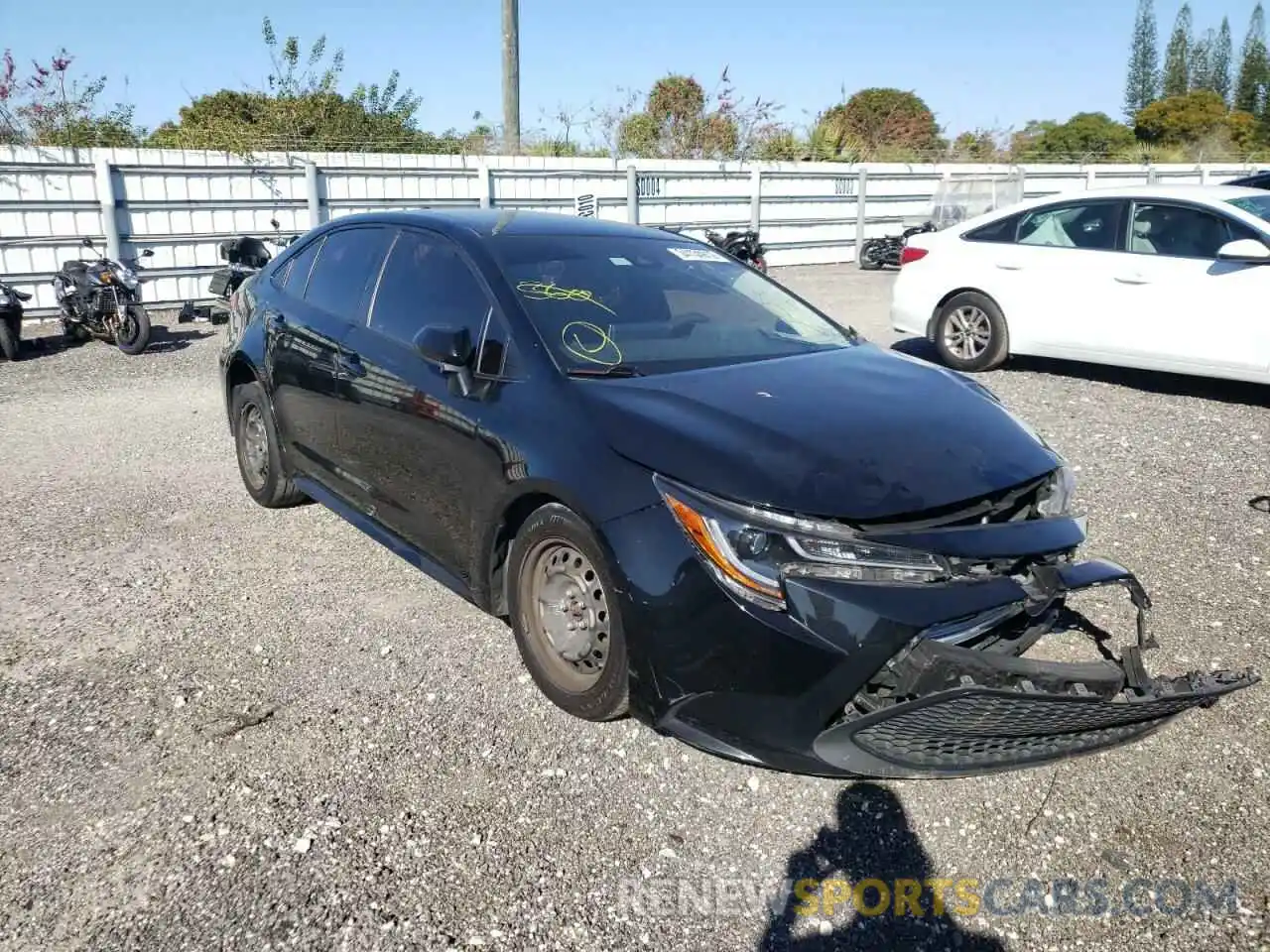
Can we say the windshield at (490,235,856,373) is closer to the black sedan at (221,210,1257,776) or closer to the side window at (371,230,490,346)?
the black sedan at (221,210,1257,776)

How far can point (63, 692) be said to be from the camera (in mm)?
3473

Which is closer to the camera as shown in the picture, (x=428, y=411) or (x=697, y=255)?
(x=428, y=411)

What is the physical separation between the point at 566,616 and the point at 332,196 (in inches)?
463

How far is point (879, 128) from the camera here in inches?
1409

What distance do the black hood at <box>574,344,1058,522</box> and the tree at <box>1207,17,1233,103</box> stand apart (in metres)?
81.0

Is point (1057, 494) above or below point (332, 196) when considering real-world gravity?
below

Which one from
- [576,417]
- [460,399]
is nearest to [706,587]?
[576,417]

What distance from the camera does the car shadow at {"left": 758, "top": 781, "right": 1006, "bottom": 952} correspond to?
235 centimetres

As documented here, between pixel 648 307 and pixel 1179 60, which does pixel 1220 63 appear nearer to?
pixel 1179 60

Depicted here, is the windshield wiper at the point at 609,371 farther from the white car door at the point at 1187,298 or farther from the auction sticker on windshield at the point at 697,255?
the white car door at the point at 1187,298

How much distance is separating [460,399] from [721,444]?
1.12m

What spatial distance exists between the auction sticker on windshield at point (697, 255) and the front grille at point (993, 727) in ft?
8.21

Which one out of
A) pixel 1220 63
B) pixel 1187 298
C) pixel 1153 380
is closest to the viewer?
pixel 1187 298

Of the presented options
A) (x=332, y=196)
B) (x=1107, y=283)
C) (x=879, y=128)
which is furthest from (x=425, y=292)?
(x=879, y=128)
